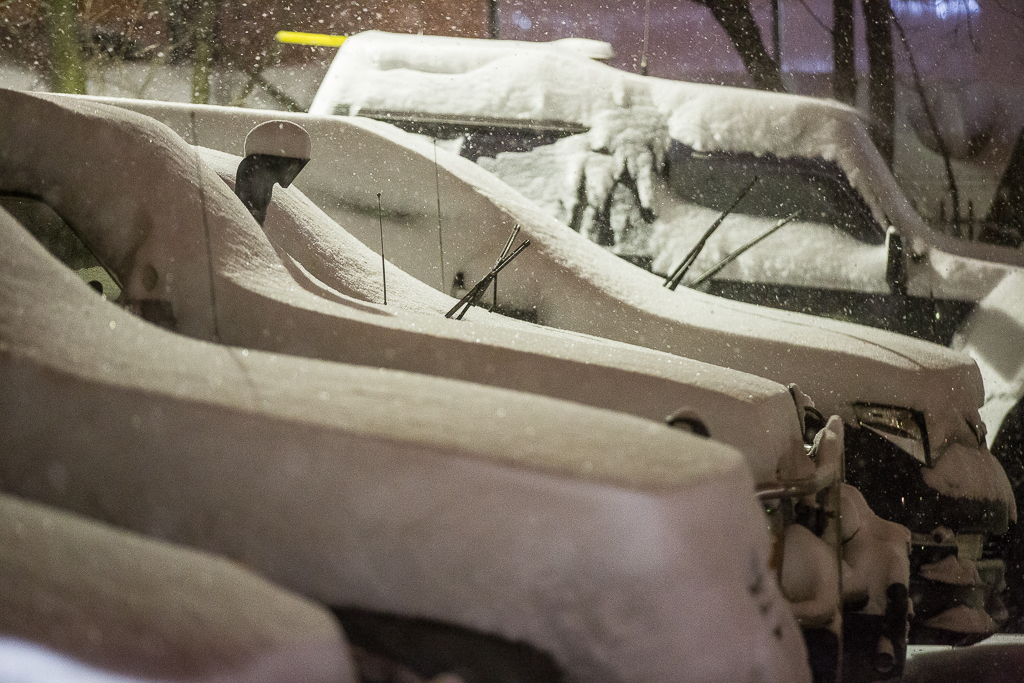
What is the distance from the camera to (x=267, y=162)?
83.4 inches

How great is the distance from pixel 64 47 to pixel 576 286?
5.97 ft

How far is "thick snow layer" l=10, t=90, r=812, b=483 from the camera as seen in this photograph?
1584 mm

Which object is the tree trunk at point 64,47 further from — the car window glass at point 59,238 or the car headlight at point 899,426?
the car headlight at point 899,426

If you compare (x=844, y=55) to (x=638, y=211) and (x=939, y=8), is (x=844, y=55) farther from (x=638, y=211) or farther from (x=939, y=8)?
(x=638, y=211)

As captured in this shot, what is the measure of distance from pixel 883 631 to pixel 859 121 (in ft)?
7.50

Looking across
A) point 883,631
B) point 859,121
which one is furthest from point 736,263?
point 883,631

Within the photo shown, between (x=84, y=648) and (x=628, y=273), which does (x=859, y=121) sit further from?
(x=84, y=648)

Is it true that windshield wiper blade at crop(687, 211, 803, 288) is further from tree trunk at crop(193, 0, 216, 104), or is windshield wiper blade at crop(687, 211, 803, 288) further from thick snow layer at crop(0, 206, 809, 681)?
thick snow layer at crop(0, 206, 809, 681)

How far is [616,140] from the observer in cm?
328

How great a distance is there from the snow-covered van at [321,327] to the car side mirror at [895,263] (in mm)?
1112

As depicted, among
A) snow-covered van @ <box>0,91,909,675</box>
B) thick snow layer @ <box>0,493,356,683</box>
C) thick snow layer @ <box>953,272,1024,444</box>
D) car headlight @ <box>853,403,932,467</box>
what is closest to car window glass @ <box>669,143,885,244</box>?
thick snow layer @ <box>953,272,1024,444</box>

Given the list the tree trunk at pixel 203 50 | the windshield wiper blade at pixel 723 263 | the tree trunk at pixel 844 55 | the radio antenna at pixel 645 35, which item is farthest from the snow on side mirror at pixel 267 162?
the tree trunk at pixel 844 55

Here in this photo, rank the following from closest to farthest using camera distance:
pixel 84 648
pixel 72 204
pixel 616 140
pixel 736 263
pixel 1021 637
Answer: pixel 84 648
pixel 72 204
pixel 1021 637
pixel 736 263
pixel 616 140

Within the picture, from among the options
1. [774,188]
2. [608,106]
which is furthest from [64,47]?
[774,188]
